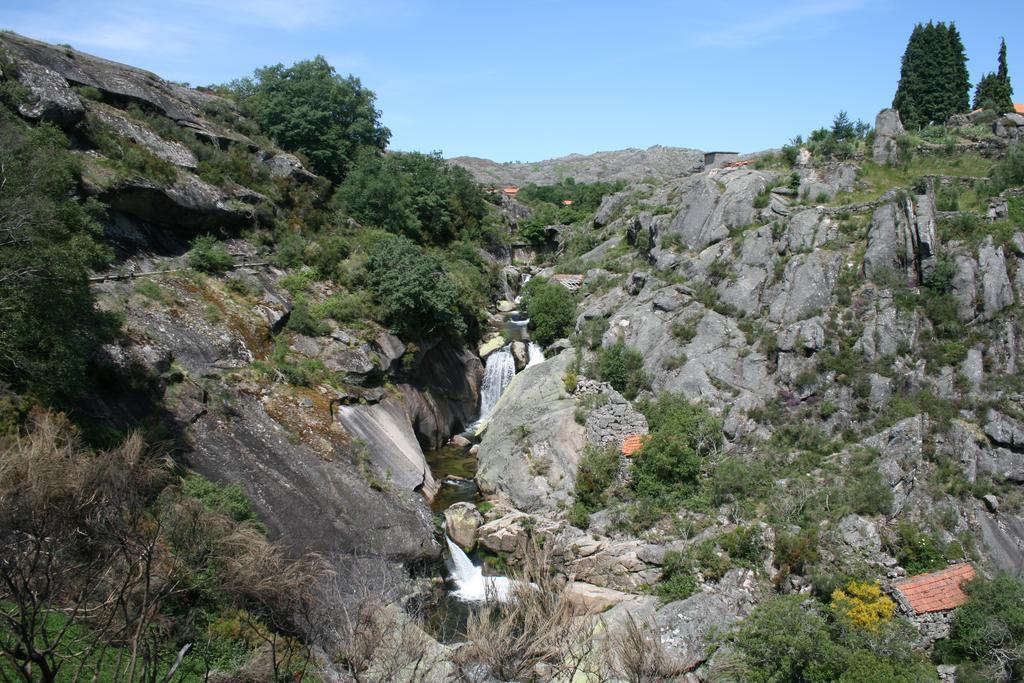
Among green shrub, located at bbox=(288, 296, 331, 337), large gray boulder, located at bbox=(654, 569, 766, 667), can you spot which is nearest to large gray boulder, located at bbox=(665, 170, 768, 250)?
green shrub, located at bbox=(288, 296, 331, 337)

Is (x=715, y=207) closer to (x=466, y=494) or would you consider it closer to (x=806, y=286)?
(x=806, y=286)

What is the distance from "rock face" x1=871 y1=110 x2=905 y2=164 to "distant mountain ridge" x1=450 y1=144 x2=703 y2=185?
54.7 m

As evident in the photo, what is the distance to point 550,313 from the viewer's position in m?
35.0

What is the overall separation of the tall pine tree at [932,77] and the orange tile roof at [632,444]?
3228cm

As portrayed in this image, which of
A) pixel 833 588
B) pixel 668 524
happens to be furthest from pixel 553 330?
pixel 833 588

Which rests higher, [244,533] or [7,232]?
[7,232]

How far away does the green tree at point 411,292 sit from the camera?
2920cm

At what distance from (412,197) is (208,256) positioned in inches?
595

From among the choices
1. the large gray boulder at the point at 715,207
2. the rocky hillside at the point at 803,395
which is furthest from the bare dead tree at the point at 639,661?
the large gray boulder at the point at 715,207

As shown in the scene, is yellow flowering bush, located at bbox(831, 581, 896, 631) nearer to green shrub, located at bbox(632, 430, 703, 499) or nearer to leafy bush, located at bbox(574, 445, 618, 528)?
green shrub, located at bbox(632, 430, 703, 499)

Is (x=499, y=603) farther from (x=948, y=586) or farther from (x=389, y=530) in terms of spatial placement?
(x=948, y=586)

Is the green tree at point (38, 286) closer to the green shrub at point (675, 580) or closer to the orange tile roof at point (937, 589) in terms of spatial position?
the green shrub at point (675, 580)

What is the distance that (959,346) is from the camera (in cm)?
2298

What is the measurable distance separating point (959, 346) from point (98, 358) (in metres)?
27.1
